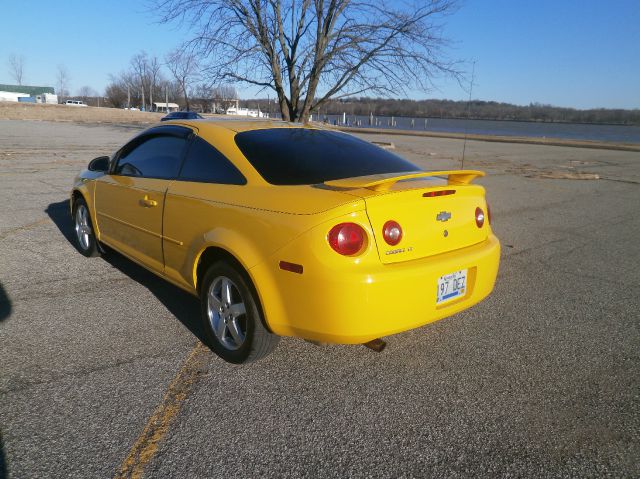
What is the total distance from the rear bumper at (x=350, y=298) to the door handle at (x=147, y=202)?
1.35 m

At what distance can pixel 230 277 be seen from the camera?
294 centimetres

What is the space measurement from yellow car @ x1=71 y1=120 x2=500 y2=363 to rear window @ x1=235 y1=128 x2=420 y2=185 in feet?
0.04

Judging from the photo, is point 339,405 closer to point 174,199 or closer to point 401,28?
point 174,199

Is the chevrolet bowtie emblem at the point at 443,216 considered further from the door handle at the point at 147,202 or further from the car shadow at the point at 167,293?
the door handle at the point at 147,202

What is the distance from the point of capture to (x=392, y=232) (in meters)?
2.62

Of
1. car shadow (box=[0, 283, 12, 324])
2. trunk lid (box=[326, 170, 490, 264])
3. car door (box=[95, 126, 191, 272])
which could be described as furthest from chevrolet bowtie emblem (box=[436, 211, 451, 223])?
car shadow (box=[0, 283, 12, 324])

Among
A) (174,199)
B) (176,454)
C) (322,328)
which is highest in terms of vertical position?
(174,199)

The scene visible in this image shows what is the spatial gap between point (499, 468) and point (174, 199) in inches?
102

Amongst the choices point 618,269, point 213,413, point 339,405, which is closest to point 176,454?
point 213,413

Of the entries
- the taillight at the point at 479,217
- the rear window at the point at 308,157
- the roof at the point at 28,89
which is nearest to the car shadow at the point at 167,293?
the rear window at the point at 308,157

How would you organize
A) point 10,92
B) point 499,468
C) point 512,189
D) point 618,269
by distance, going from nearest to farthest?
1. point 499,468
2. point 618,269
3. point 512,189
4. point 10,92

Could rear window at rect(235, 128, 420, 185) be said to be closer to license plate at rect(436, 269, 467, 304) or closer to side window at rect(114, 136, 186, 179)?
side window at rect(114, 136, 186, 179)

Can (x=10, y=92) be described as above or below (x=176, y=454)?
Answer: above

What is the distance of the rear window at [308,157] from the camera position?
303 centimetres
